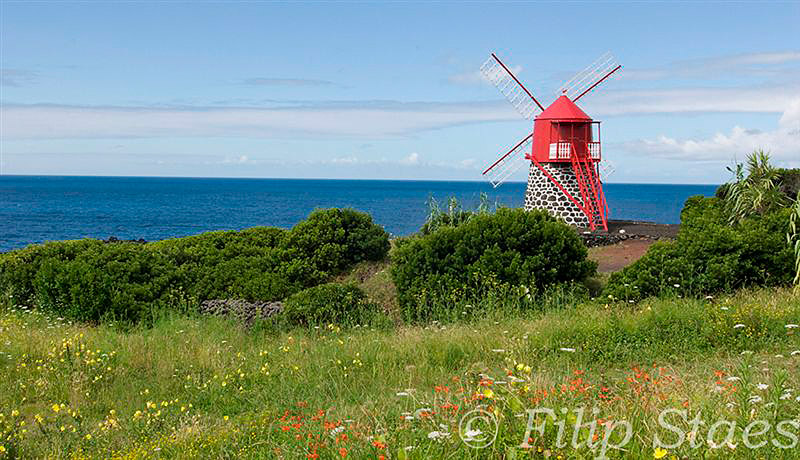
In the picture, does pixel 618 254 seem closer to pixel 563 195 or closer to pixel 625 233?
pixel 625 233

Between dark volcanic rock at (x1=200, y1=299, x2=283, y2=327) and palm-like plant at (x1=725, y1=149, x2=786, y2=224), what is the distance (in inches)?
404

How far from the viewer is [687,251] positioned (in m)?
12.1

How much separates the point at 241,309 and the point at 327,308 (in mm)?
1741

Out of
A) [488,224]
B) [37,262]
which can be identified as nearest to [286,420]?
[488,224]

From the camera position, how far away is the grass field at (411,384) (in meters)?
5.09

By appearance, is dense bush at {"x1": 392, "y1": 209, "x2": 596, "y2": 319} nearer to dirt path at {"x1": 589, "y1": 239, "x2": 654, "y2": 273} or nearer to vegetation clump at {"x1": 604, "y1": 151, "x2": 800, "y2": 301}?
vegetation clump at {"x1": 604, "y1": 151, "x2": 800, "y2": 301}

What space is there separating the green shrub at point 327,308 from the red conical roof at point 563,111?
17995mm

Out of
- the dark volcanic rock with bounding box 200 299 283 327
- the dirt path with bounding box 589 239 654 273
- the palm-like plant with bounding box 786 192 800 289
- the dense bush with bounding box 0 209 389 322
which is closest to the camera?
the palm-like plant with bounding box 786 192 800 289

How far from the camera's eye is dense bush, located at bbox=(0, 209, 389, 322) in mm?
13125

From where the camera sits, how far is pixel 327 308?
39.1 ft

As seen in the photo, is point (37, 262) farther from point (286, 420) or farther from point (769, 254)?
point (769, 254)

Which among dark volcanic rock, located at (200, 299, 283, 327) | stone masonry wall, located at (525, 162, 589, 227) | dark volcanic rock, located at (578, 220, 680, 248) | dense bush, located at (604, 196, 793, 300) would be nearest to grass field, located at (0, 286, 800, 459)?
dense bush, located at (604, 196, 793, 300)

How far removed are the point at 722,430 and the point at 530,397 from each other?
56.9 inches

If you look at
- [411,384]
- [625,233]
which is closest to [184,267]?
[411,384]
